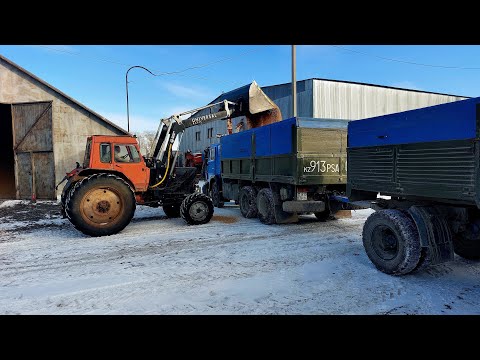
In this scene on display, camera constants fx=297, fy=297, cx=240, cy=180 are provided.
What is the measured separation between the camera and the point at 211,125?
33.8 metres

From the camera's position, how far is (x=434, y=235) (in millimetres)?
4344

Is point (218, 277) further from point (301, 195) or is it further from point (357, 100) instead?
point (357, 100)

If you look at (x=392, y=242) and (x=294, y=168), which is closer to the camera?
(x=392, y=242)

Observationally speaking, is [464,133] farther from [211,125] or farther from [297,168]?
[211,125]

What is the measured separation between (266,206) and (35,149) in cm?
1355

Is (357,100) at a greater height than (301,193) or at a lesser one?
greater

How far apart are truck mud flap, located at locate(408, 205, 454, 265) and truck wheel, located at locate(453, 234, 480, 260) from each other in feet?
3.27

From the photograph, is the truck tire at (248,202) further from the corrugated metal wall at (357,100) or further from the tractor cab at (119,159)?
the corrugated metal wall at (357,100)

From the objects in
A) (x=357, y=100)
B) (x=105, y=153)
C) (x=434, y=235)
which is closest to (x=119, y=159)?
(x=105, y=153)

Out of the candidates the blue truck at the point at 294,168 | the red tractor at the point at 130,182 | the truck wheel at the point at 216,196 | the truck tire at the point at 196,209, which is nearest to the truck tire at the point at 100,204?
the red tractor at the point at 130,182

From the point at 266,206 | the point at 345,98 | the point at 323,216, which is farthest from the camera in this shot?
the point at 345,98

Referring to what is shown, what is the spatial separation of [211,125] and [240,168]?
24074 millimetres

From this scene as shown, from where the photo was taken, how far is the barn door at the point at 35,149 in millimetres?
15461
